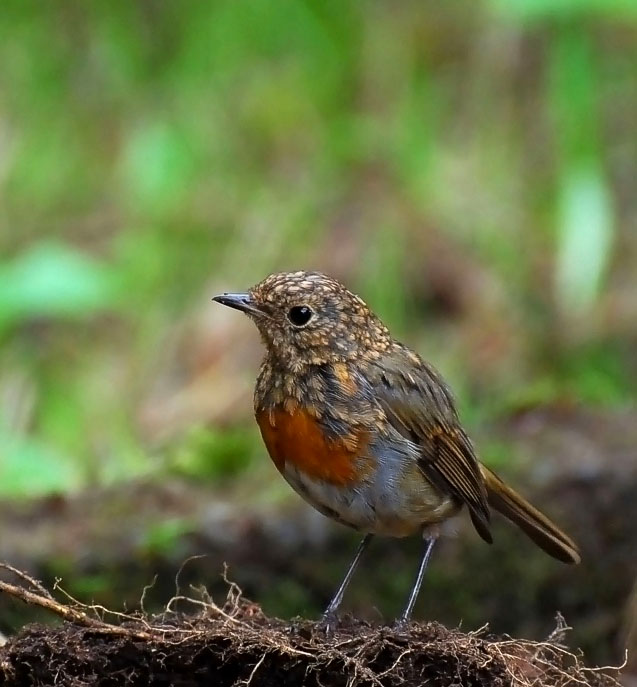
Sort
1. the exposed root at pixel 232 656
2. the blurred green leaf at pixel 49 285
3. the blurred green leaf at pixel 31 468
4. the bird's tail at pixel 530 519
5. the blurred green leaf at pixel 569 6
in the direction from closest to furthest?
1. the exposed root at pixel 232 656
2. the bird's tail at pixel 530 519
3. the blurred green leaf at pixel 31 468
4. the blurred green leaf at pixel 569 6
5. the blurred green leaf at pixel 49 285

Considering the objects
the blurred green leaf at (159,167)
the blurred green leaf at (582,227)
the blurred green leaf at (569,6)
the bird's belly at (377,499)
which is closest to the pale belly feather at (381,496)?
the bird's belly at (377,499)

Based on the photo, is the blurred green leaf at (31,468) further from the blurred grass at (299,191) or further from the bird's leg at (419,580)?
the bird's leg at (419,580)

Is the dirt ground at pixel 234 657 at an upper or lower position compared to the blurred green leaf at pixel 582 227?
lower

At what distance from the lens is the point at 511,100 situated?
9.24 meters

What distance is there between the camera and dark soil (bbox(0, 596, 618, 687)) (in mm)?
3160

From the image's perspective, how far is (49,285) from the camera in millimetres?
7246

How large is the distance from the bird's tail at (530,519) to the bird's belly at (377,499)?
444 mm

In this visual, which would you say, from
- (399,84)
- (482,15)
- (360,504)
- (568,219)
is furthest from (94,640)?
(482,15)

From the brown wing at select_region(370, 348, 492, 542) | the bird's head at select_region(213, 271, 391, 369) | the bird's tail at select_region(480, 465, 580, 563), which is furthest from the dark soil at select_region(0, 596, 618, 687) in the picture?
the bird's tail at select_region(480, 465, 580, 563)

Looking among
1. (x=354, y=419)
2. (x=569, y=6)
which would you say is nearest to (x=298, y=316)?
(x=354, y=419)

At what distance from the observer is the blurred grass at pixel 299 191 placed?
7684 millimetres

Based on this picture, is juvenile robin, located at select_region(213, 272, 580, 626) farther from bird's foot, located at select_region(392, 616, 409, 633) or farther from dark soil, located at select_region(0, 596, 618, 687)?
dark soil, located at select_region(0, 596, 618, 687)

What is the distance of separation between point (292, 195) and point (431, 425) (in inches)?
198

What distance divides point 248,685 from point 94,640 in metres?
0.39
